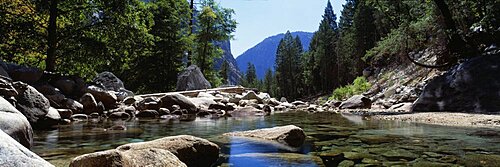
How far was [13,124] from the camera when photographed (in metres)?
4.19

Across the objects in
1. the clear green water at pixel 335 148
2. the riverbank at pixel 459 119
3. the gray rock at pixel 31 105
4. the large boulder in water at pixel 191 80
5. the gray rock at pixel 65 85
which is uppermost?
the large boulder in water at pixel 191 80

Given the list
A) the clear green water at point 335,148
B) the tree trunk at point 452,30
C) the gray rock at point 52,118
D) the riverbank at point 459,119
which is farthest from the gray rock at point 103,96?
the tree trunk at point 452,30

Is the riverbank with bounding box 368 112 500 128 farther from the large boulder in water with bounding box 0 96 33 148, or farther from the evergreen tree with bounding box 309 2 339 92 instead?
the evergreen tree with bounding box 309 2 339 92

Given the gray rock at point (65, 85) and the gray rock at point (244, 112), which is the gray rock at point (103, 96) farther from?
the gray rock at point (244, 112)

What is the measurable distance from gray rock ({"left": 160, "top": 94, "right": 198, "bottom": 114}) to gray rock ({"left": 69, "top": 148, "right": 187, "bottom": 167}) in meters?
11.2

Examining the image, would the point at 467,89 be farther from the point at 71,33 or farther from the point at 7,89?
the point at 71,33

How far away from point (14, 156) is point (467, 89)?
14.2 metres

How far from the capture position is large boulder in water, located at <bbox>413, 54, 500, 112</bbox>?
1204cm

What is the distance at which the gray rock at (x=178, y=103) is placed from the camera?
14.9m

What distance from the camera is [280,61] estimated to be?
7438cm

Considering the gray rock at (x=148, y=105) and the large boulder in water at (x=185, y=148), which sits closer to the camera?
the large boulder in water at (x=185, y=148)

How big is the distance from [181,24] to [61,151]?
1014 inches

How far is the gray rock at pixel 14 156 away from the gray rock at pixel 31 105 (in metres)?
6.90

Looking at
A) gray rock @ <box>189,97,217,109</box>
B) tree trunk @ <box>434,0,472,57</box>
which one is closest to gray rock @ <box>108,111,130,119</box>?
gray rock @ <box>189,97,217,109</box>
